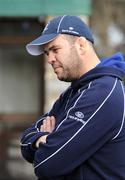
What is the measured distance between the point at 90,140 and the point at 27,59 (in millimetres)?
5240

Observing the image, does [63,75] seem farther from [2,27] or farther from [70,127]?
[2,27]

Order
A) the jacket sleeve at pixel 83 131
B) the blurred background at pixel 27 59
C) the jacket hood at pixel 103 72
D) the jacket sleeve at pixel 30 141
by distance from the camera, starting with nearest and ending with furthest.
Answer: the jacket sleeve at pixel 83 131
the jacket hood at pixel 103 72
the jacket sleeve at pixel 30 141
the blurred background at pixel 27 59

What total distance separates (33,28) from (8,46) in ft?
1.39

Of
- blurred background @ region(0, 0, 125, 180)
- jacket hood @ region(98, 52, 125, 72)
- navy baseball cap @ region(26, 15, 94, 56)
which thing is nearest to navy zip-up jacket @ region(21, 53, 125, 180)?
jacket hood @ region(98, 52, 125, 72)

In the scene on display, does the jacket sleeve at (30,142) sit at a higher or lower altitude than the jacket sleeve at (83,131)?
lower

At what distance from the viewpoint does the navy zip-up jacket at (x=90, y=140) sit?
296 cm

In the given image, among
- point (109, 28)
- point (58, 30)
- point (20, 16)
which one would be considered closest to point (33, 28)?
point (20, 16)

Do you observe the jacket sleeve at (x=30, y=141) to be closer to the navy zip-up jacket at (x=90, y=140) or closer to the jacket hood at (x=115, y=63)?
the navy zip-up jacket at (x=90, y=140)

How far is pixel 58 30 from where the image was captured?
320cm

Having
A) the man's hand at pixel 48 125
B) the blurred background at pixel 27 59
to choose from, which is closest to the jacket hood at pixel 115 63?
the man's hand at pixel 48 125

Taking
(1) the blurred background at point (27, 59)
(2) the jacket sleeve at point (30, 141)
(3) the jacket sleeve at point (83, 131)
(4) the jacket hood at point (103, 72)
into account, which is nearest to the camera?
(3) the jacket sleeve at point (83, 131)

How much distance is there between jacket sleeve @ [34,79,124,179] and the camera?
2.96 metres

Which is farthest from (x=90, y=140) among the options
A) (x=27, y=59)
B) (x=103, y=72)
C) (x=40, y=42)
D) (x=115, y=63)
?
(x=27, y=59)

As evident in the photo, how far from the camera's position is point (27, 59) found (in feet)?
26.7
